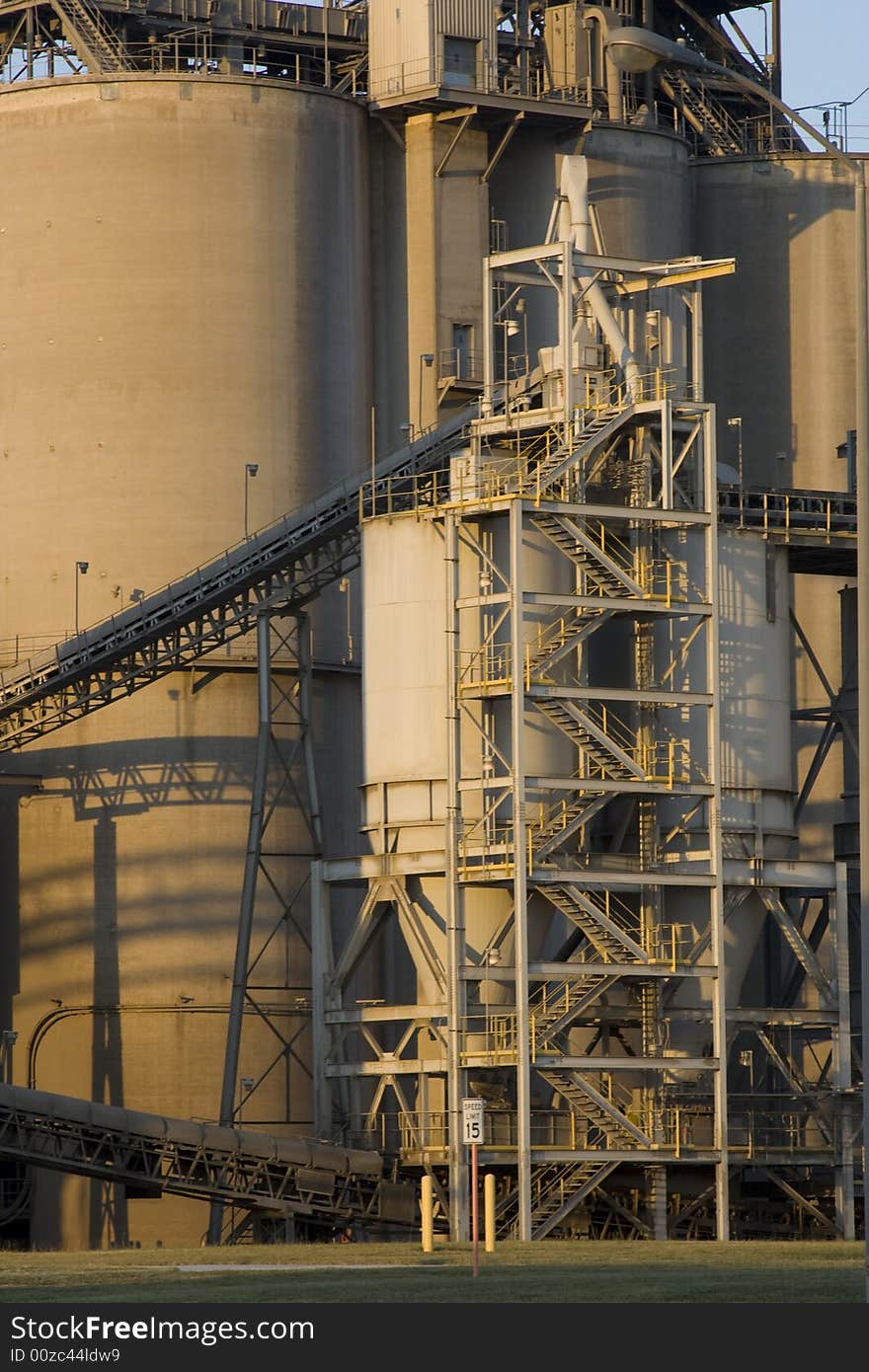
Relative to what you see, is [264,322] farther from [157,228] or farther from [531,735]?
[531,735]

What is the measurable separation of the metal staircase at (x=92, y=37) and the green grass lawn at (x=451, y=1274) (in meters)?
37.2

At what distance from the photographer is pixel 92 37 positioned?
254ft

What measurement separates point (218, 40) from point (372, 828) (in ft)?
95.5

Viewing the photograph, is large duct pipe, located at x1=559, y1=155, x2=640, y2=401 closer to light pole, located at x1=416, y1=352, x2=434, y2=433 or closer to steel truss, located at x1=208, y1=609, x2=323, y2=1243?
steel truss, located at x1=208, y1=609, x2=323, y2=1243

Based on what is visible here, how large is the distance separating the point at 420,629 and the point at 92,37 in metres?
25.0

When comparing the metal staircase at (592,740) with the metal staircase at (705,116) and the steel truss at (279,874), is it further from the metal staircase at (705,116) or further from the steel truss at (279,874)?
the metal staircase at (705,116)

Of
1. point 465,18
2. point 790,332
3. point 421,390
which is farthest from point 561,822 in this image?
point 790,332

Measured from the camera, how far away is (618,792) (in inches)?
2286

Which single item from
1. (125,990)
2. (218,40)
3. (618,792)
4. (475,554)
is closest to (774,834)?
(618,792)

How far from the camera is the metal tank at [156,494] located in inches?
2721

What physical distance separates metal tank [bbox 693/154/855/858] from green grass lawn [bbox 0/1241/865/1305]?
3335cm

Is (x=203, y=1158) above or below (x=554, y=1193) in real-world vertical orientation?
above

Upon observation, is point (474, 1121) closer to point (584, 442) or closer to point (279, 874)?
point (584, 442)

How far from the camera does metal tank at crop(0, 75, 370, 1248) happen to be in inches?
2721
